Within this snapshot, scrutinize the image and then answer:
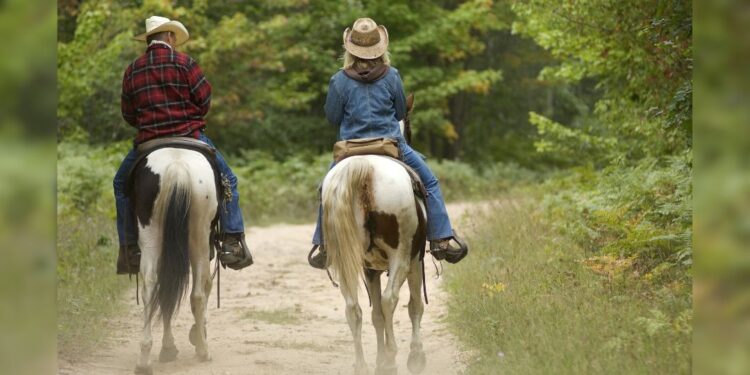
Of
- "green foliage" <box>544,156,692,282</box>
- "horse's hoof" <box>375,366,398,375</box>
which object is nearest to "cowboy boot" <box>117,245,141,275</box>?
"horse's hoof" <box>375,366,398,375</box>

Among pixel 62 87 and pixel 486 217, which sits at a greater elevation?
pixel 62 87

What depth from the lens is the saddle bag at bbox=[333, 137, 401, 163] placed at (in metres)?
6.86

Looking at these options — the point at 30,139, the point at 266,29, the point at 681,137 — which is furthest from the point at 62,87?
the point at 30,139

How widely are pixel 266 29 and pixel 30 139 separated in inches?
895

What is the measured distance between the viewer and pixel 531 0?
12602mm

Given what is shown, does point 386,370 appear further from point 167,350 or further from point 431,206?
point 167,350

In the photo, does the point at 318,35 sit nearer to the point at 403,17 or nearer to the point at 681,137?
the point at 403,17

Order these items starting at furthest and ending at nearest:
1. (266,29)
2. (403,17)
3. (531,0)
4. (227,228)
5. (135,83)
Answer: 1. (403,17)
2. (266,29)
3. (531,0)
4. (227,228)
5. (135,83)

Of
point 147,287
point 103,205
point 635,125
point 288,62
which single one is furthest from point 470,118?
point 147,287

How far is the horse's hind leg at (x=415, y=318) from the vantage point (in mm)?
7080

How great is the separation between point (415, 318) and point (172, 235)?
2.03 metres

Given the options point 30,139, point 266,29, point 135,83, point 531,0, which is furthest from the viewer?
point 266,29

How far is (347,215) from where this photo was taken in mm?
6469

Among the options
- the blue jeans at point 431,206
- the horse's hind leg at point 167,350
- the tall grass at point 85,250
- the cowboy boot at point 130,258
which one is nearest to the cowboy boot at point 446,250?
the blue jeans at point 431,206
